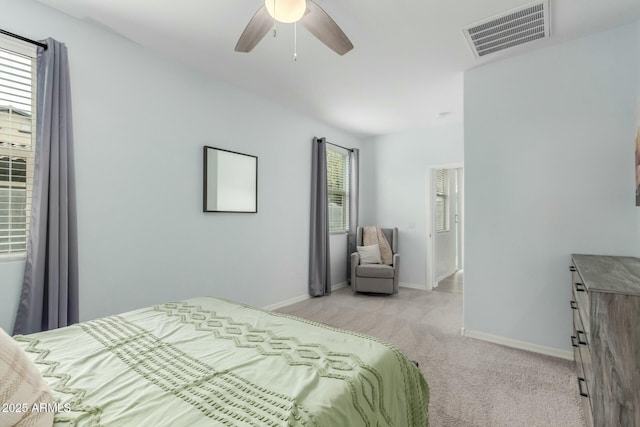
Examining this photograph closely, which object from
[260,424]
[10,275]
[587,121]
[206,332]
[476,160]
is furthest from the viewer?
[476,160]

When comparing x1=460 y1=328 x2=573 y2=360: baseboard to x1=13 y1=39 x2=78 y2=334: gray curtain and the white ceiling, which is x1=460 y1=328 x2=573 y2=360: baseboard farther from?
x1=13 y1=39 x2=78 y2=334: gray curtain

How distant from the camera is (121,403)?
3.02ft

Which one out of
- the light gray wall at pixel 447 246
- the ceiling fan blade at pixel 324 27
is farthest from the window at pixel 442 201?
the ceiling fan blade at pixel 324 27

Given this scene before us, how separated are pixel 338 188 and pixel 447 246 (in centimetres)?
269

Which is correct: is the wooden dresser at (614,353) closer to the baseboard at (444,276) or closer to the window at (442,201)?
the baseboard at (444,276)

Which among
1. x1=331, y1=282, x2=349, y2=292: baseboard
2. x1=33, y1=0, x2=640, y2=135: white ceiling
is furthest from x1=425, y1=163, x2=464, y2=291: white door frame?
x1=33, y1=0, x2=640, y2=135: white ceiling

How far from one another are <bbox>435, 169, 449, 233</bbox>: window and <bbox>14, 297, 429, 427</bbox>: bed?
15.8ft

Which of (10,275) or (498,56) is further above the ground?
(498,56)

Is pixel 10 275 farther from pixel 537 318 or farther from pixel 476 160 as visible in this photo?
pixel 537 318

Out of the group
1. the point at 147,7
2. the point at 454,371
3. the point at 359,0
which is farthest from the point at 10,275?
the point at 454,371

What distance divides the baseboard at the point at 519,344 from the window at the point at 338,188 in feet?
8.47

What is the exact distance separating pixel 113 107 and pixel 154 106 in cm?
34

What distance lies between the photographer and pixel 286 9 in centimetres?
170

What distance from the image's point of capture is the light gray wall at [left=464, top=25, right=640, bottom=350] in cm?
237
